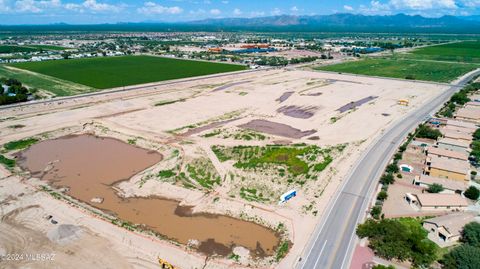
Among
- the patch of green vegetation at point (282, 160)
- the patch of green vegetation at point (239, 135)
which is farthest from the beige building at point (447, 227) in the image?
the patch of green vegetation at point (239, 135)

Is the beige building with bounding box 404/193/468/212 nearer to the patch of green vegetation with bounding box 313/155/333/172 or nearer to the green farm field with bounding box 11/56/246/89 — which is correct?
the patch of green vegetation with bounding box 313/155/333/172

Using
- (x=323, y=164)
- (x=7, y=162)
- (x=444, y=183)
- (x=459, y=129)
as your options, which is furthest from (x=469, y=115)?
(x=7, y=162)

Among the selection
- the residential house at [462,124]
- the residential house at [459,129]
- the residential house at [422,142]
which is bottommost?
the residential house at [422,142]

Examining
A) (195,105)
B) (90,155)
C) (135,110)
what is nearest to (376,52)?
(195,105)

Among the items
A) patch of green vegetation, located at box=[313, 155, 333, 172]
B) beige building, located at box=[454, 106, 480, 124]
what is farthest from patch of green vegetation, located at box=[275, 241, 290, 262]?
beige building, located at box=[454, 106, 480, 124]

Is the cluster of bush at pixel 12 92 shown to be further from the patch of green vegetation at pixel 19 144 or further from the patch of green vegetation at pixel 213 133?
the patch of green vegetation at pixel 213 133

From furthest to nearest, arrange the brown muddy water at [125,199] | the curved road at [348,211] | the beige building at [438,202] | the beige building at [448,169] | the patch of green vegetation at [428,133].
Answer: the patch of green vegetation at [428,133] < the beige building at [448,169] < the beige building at [438,202] < the brown muddy water at [125,199] < the curved road at [348,211]

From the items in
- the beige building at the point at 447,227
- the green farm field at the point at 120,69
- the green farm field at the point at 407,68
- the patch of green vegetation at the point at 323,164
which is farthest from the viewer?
the green farm field at the point at 407,68
